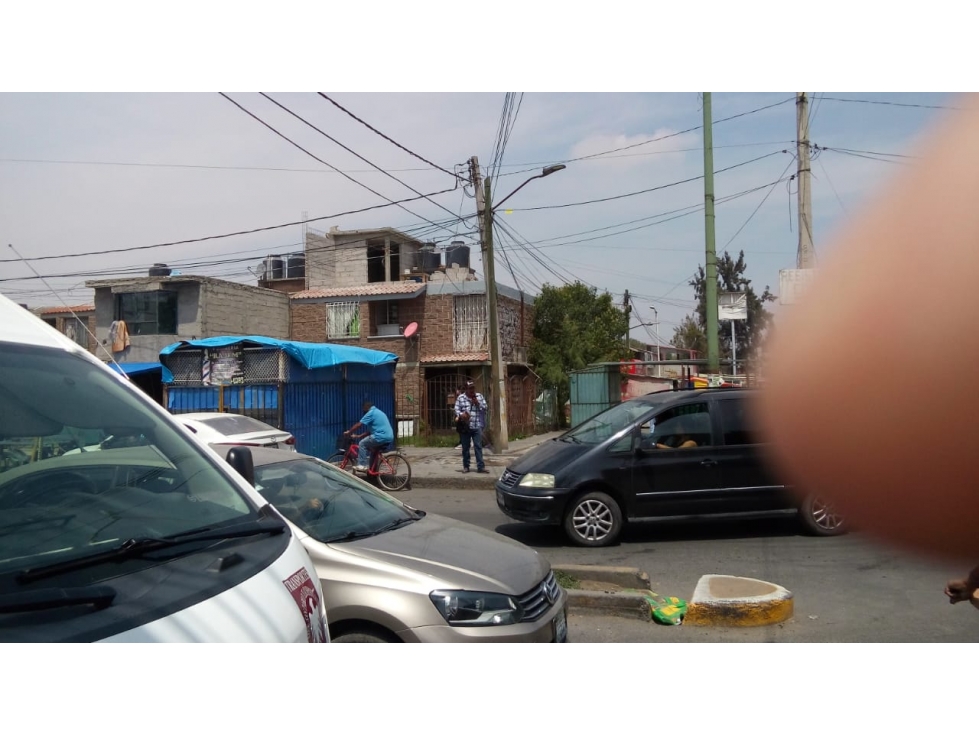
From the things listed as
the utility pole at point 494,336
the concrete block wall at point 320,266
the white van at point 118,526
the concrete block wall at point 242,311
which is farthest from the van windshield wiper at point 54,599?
the concrete block wall at point 320,266

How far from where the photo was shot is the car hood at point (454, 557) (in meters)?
3.76

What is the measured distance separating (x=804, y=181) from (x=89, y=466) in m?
4.69

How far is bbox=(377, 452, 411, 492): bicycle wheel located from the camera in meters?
12.1

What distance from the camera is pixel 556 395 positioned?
14.6m

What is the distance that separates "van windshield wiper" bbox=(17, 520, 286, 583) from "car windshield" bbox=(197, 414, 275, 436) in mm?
7704

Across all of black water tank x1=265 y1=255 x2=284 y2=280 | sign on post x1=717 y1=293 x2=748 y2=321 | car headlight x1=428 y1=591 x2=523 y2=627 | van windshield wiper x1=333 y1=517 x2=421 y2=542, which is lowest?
car headlight x1=428 y1=591 x2=523 y2=627

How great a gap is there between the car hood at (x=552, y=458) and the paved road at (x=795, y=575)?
0.80 m

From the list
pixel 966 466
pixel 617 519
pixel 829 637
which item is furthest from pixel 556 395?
pixel 966 466

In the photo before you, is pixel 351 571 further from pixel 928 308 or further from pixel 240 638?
pixel 928 308

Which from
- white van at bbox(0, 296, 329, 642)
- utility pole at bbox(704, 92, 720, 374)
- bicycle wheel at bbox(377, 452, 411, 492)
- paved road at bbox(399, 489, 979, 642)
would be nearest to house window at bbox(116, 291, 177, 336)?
bicycle wheel at bbox(377, 452, 411, 492)

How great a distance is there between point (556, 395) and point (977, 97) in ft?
38.7

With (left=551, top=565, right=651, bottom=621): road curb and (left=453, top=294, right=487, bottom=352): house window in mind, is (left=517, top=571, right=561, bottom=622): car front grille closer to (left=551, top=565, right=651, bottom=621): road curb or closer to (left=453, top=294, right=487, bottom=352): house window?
(left=551, top=565, right=651, bottom=621): road curb

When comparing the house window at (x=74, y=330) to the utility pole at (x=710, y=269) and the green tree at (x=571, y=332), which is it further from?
the utility pole at (x=710, y=269)

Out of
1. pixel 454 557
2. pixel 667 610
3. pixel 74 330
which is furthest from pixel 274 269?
pixel 454 557
